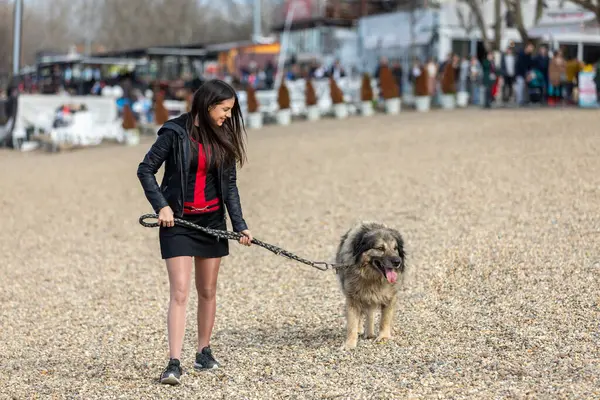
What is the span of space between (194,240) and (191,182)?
0.37 m

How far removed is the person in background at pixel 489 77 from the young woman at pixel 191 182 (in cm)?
2251

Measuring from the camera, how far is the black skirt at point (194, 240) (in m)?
6.15

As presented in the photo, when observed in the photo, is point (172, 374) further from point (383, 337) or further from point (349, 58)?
point (349, 58)

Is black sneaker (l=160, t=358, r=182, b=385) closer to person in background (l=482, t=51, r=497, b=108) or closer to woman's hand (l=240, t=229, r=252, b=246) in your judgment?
woman's hand (l=240, t=229, r=252, b=246)

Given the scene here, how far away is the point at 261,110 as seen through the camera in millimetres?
33156

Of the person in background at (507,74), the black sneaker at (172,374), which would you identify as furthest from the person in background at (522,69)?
the black sneaker at (172,374)

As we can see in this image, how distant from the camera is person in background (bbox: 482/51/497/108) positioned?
2789cm

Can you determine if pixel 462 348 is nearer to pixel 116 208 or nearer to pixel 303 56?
pixel 116 208

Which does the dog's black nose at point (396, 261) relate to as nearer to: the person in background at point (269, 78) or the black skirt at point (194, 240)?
the black skirt at point (194, 240)

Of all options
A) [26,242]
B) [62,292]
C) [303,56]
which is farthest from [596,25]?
[303,56]

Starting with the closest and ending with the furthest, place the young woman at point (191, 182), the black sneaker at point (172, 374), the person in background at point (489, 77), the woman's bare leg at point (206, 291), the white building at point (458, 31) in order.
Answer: the young woman at point (191, 182), the black sneaker at point (172, 374), the woman's bare leg at point (206, 291), the person in background at point (489, 77), the white building at point (458, 31)

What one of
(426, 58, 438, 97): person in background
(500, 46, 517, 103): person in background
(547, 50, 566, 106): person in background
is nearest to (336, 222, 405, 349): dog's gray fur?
(547, 50, 566, 106): person in background

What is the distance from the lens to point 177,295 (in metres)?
6.20

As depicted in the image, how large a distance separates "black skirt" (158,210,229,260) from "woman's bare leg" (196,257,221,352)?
9cm
